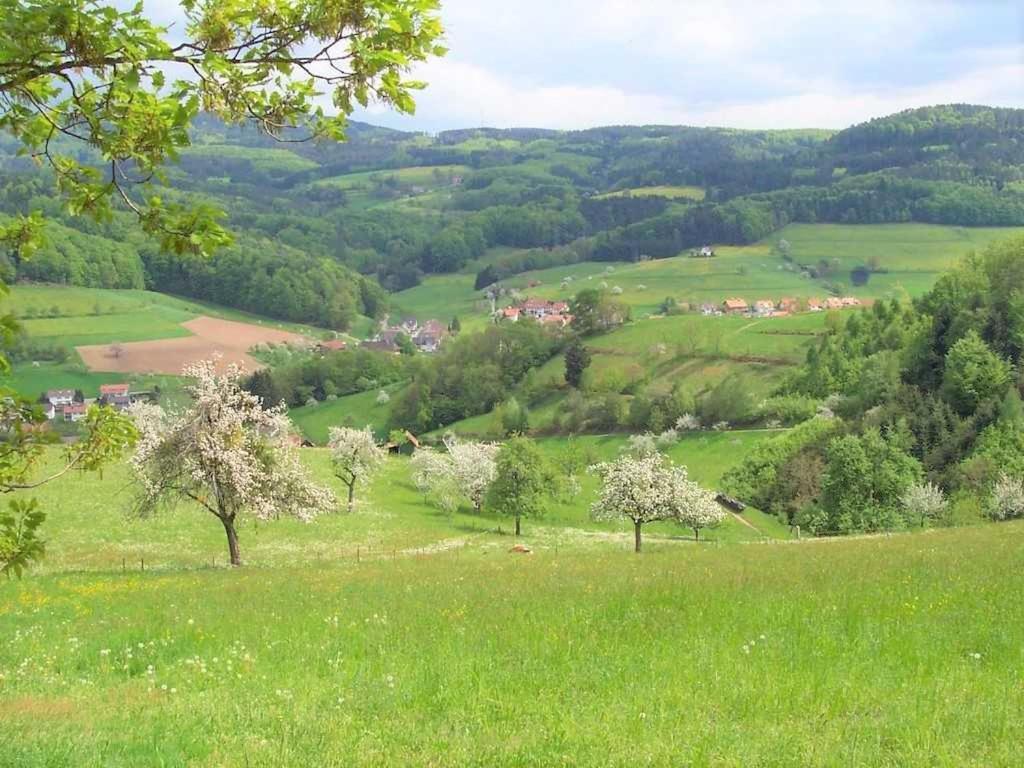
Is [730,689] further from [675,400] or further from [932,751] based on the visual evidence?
[675,400]

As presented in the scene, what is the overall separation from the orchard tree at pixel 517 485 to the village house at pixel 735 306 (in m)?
120

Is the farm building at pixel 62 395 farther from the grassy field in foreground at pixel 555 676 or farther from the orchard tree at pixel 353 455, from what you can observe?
the grassy field in foreground at pixel 555 676

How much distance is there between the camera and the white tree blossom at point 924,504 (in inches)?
2388

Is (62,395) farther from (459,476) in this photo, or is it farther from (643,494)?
(643,494)

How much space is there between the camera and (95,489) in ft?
199

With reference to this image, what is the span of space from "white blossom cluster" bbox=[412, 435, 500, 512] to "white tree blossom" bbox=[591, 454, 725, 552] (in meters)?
20.6

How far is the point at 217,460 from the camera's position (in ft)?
122

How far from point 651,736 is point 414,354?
18230 centimetres

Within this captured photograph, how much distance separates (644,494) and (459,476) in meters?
29.0

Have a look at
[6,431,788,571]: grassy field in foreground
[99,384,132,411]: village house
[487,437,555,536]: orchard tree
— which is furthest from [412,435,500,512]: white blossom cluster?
[99,384,132,411]: village house

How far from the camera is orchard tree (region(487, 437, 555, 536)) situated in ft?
224

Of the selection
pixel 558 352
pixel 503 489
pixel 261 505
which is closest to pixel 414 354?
pixel 558 352

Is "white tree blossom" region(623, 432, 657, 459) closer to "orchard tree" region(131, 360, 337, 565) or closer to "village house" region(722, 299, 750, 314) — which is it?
"orchard tree" region(131, 360, 337, 565)

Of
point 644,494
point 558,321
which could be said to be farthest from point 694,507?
point 558,321
